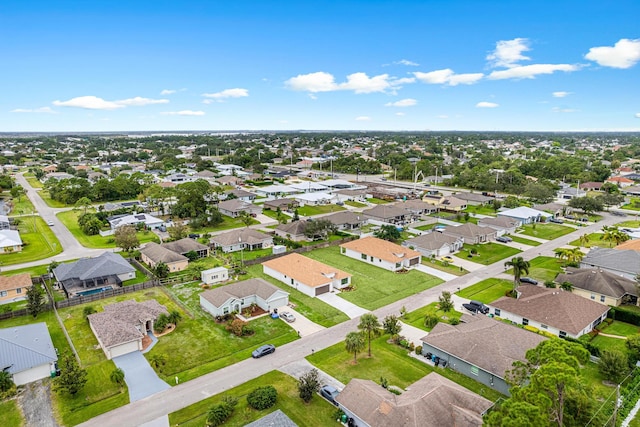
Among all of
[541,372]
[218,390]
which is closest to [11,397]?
[218,390]

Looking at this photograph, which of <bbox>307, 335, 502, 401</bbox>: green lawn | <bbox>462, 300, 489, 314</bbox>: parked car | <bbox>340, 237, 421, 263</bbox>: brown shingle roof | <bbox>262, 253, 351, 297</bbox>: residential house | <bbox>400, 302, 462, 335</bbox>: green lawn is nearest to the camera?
<bbox>307, 335, 502, 401</bbox>: green lawn

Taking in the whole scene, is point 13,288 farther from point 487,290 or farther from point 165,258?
point 487,290

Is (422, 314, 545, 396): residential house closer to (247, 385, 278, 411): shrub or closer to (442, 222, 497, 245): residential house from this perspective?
(247, 385, 278, 411): shrub

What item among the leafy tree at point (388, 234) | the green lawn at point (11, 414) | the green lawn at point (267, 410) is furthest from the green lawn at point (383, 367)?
the leafy tree at point (388, 234)

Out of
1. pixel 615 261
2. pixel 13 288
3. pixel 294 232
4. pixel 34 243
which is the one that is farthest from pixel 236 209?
pixel 615 261

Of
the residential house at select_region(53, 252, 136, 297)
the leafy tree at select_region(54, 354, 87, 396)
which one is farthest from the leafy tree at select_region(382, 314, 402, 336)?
the residential house at select_region(53, 252, 136, 297)
